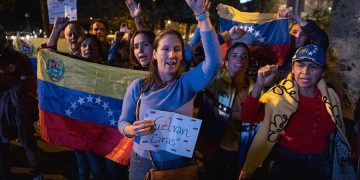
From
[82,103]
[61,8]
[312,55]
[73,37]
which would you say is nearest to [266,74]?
[312,55]

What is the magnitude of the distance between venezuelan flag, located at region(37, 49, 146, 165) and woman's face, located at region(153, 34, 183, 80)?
4.22 feet

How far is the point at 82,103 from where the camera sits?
12.7ft

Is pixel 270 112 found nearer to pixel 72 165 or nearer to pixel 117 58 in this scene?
pixel 117 58

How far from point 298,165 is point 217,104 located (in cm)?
91

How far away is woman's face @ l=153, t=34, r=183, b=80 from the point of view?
2.37 meters

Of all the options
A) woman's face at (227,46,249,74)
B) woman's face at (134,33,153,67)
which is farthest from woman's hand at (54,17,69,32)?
woman's face at (227,46,249,74)

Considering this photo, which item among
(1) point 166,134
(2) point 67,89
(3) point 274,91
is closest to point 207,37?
(1) point 166,134

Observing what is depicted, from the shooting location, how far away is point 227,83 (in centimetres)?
342

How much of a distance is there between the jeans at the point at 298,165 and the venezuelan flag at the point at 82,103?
150 cm

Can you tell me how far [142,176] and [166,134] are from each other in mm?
403

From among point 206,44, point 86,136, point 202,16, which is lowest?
point 86,136

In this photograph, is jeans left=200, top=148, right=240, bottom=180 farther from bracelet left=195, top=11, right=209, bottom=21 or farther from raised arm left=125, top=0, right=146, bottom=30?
bracelet left=195, top=11, right=209, bottom=21

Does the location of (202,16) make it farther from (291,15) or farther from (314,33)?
(291,15)

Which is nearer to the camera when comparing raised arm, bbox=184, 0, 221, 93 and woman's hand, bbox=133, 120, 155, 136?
raised arm, bbox=184, 0, 221, 93
